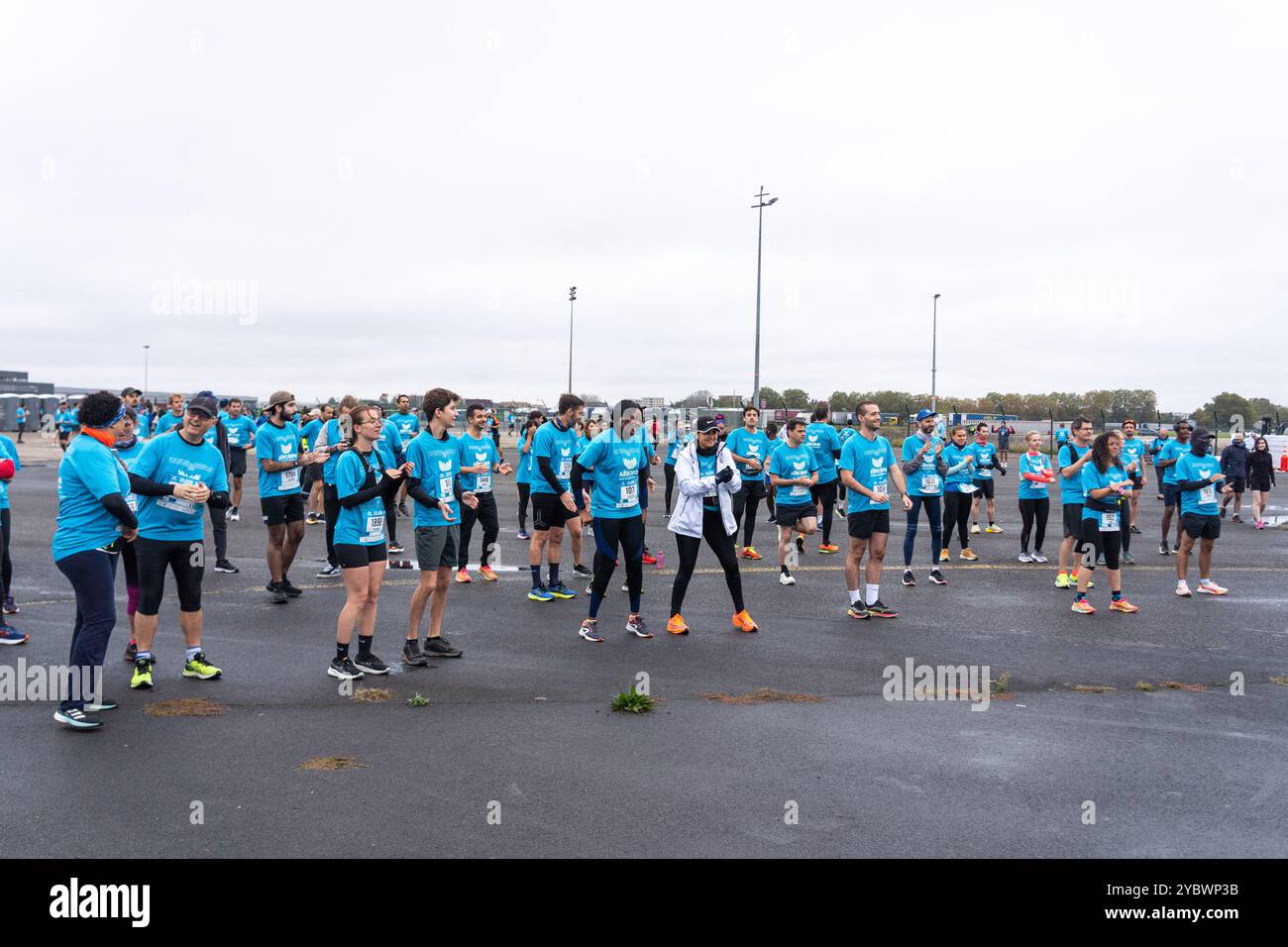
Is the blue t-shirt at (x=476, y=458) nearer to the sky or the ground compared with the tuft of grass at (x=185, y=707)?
nearer to the sky

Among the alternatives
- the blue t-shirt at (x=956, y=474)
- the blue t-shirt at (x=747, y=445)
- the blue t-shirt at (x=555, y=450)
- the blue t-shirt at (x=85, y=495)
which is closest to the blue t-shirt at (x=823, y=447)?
the blue t-shirt at (x=747, y=445)

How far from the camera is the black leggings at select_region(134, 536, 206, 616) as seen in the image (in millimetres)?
6461

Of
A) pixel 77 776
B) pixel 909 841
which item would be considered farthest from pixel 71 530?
pixel 909 841

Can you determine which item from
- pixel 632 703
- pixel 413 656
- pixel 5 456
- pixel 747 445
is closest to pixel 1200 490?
pixel 747 445

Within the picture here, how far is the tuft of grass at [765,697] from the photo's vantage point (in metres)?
6.31

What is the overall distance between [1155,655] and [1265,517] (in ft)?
48.9

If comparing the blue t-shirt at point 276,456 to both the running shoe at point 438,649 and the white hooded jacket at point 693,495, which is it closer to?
the running shoe at point 438,649

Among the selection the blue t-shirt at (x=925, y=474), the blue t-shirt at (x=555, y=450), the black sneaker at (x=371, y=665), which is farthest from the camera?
the blue t-shirt at (x=925, y=474)

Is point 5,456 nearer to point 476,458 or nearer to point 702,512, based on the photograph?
point 476,458

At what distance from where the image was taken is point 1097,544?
9.63m

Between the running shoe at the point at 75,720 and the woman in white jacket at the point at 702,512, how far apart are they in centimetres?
449

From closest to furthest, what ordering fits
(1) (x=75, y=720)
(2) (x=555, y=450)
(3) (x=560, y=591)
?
(1) (x=75, y=720), (3) (x=560, y=591), (2) (x=555, y=450)

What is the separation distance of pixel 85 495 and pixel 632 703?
3.73m
